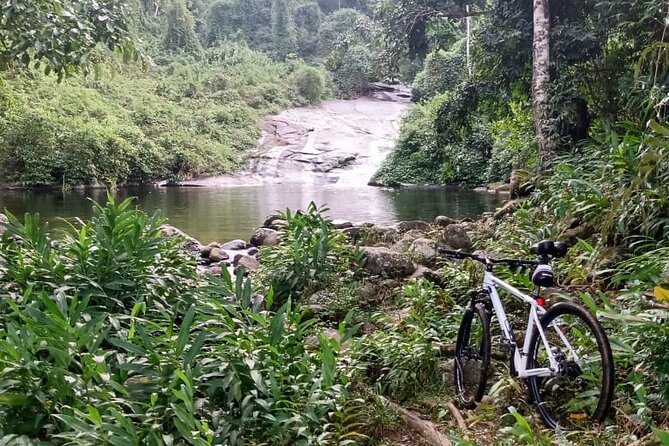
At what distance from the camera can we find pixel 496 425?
284 cm

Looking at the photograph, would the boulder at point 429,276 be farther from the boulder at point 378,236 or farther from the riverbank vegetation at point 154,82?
the riverbank vegetation at point 154,82

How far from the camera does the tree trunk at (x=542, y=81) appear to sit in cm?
762

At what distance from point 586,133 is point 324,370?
6.81 meters

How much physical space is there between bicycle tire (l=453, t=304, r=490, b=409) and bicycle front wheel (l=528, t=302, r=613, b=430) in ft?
1.09

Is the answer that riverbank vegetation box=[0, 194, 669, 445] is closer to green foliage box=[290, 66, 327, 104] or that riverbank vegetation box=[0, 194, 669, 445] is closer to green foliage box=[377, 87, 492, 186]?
green foliage box=[377, 87, 492, 186]

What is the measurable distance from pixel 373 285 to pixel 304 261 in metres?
0.68

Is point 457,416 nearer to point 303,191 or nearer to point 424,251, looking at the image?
point 424,251

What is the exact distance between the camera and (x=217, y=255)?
28.0ft

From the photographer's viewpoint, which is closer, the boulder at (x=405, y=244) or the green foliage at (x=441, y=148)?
the boulder at (x=405, y=244)

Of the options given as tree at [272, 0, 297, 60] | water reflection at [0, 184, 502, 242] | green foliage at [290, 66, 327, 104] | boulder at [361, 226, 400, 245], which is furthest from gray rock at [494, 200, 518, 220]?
tree at [272, 0, 297, 60]

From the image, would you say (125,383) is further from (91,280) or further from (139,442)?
(91,280)

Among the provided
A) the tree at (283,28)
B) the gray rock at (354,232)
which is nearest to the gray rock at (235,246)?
the gray rock at (354,232)

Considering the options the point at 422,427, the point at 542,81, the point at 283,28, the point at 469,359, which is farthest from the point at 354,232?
the point at 283,28

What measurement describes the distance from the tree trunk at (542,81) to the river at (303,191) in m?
5.05
